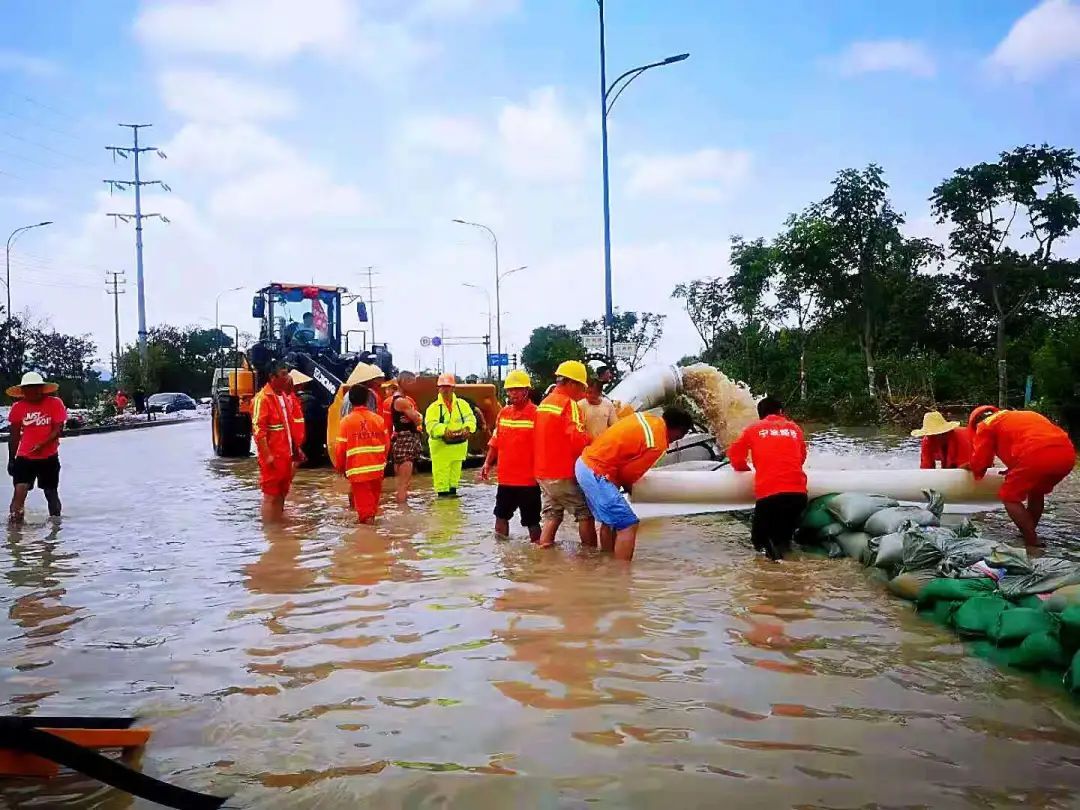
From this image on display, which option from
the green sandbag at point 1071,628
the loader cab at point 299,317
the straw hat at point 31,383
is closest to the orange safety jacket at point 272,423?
the straw hat at point 31,383

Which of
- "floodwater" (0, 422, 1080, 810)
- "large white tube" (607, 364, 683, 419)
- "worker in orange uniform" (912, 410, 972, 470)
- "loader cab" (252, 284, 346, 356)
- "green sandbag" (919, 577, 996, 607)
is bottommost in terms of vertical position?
"floodwater" (0, 422, 1080, 810)

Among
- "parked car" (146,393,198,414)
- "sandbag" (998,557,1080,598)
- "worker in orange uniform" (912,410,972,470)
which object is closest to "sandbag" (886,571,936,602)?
"sandbag" (998,557,1080,598)

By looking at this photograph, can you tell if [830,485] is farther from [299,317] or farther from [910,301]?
[910,301]

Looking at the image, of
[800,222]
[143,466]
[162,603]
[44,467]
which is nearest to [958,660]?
[162,603]

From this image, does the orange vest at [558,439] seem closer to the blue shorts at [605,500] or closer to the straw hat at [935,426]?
the blue shorts at [605,500]

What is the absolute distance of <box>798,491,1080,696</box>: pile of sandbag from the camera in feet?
14.4

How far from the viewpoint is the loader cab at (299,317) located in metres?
16.0

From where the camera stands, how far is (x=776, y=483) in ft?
24.3

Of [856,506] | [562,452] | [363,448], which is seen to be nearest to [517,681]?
[562,452]

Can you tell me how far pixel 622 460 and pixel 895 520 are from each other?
1917mm

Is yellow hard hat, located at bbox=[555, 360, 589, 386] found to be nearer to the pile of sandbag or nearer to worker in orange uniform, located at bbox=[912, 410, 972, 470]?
the pile of sandbag

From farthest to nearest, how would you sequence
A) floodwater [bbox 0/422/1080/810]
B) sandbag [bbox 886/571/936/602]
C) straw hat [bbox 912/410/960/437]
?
straw hat [bbox 912/410/960/437], sandbag [bbox 886/571/936/602], floodwater [bbox 0/422/1080/810]

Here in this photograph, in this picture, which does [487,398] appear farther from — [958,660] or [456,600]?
[958,660]

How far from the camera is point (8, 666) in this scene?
4.66m
